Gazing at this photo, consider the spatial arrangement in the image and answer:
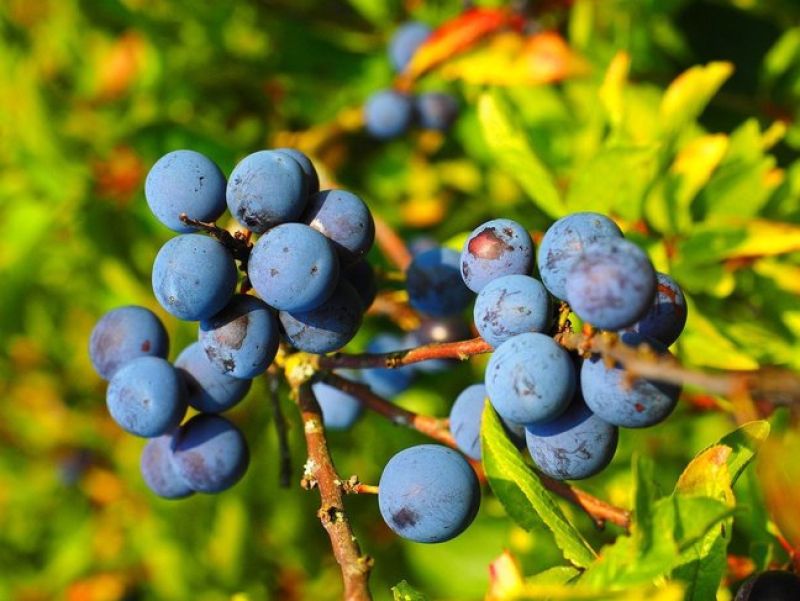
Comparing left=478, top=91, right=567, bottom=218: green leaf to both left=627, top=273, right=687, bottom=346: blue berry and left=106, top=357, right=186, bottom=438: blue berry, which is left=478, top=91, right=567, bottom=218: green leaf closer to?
left=627, top=273, right=687, bottom=346: blue berry

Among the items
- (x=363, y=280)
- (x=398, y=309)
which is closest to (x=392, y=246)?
(x=398, y=309)

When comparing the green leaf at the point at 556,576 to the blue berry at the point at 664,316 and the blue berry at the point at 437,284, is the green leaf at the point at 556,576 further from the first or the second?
the blue berry at the point at 437,284

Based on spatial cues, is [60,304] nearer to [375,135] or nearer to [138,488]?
[138,488]

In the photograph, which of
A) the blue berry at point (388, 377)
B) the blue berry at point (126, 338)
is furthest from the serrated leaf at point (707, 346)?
the blue berry at point (126, 338)

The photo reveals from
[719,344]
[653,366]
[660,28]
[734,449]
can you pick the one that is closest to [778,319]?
[719,344]

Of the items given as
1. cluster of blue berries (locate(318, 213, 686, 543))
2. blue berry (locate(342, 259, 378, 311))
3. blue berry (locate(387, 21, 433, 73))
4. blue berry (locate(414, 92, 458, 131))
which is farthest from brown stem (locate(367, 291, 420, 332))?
blue berry (locate(387, 21, 433, 73))

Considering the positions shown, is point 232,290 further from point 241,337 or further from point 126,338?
point 126,338
